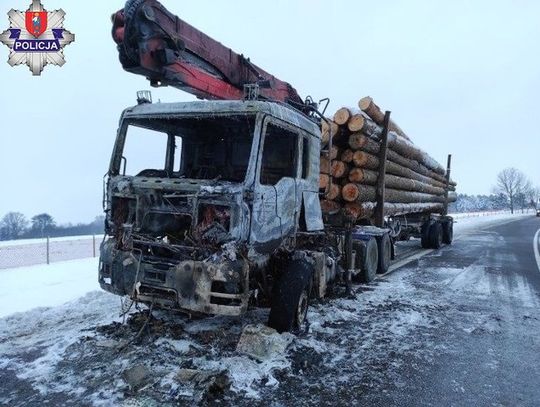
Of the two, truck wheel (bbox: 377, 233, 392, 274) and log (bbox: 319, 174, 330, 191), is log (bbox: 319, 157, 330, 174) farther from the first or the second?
truck wheel (bbox: 377, 233, 392, 274)

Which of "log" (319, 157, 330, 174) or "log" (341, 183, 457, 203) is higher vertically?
"log" (319, 157, 330, 174)

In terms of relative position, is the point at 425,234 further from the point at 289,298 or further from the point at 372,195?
the point at 289,298

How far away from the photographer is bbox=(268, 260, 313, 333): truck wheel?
5.14m

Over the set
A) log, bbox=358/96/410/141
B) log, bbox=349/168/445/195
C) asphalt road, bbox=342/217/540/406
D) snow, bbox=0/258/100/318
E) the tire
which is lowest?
asphalt road, bbox=342/217/540/406

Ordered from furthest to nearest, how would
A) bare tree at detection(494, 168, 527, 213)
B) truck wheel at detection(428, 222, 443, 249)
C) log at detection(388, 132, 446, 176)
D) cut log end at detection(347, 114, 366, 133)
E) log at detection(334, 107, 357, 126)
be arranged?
1. bare tree at detection(494, 168, 527, 213)
2. truck wheel at detection(428, 222, 443, 249)
3. log at detection(388, 132, 446, 176)
4. log at detection(334, 107, 357, 126)
5. cut log end at detection(347, 114, 366, 133)

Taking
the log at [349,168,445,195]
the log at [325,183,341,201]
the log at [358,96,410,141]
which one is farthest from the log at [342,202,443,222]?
the log at [358,96,410,141]

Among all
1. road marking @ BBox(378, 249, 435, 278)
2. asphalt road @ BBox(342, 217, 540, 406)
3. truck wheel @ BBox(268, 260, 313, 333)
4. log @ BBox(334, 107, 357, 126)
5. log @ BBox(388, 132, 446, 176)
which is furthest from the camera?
log @ BBox(388, 132, 446, 176)

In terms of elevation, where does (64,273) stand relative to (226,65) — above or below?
below

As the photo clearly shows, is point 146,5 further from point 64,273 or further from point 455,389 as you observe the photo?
point 64,273

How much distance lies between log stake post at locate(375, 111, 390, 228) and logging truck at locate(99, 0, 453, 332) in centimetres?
324

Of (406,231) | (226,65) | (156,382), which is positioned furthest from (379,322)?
(406,231)

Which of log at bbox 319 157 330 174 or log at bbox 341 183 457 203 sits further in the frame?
log at bbox 341 183 457 203

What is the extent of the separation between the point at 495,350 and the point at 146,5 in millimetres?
5822

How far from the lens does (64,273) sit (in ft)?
31.7
